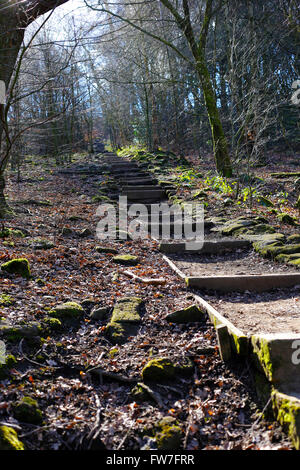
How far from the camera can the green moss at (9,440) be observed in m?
2.06

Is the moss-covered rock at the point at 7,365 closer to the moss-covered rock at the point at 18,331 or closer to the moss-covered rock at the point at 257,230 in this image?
the moss-covered rock at the point at 18,331

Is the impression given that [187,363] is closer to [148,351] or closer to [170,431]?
[148,351]

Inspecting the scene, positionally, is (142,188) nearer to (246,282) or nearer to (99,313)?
(246,282)

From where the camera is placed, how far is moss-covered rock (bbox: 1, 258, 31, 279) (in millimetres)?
4617

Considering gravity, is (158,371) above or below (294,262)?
below

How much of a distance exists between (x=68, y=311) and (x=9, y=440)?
1833mm

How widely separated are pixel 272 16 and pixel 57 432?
18.5 metres

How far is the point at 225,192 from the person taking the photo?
967 centimetres

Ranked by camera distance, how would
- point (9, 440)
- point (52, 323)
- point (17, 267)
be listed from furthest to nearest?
point (17, 267) → point (52, 323) → point (9, 440)

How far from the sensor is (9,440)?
2.09 m

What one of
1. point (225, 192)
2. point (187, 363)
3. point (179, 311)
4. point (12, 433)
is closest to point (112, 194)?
point (225, 192)

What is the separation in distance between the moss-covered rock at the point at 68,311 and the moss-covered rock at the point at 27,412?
134 centimetres

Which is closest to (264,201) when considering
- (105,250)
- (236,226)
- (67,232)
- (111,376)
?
(236,226)

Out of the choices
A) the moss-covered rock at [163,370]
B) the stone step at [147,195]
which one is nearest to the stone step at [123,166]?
the stone step at [147,195]
